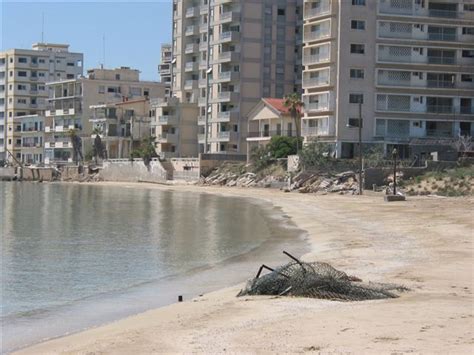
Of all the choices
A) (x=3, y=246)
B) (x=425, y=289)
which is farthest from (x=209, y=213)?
(x=425, y=289)

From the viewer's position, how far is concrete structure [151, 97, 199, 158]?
11562cm

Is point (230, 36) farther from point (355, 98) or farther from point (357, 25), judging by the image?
point (355, 98)

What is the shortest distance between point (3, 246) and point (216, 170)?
63.9 metres

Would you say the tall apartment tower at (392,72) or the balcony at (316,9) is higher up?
the balcony at (316,9)

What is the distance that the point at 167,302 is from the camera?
1973 cm

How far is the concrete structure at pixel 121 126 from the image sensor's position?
5133 inches

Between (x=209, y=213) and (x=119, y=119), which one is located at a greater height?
(x=119, y=119)

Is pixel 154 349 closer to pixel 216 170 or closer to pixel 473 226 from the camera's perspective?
pixel 473 226

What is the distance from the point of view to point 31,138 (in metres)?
157

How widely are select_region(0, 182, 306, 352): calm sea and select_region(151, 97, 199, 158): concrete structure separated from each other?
5441cm

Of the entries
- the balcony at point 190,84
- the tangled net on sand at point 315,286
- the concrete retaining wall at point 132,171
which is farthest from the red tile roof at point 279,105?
the tangled net on sand at point 315,286

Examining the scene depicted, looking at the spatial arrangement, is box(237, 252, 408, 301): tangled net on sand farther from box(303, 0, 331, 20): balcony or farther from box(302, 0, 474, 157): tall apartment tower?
box(303, 0, 331, 20): balcony

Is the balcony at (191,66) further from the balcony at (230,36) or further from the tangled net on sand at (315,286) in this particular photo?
the tangled net on sand at (315,286)

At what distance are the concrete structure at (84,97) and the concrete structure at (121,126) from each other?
7770mm
